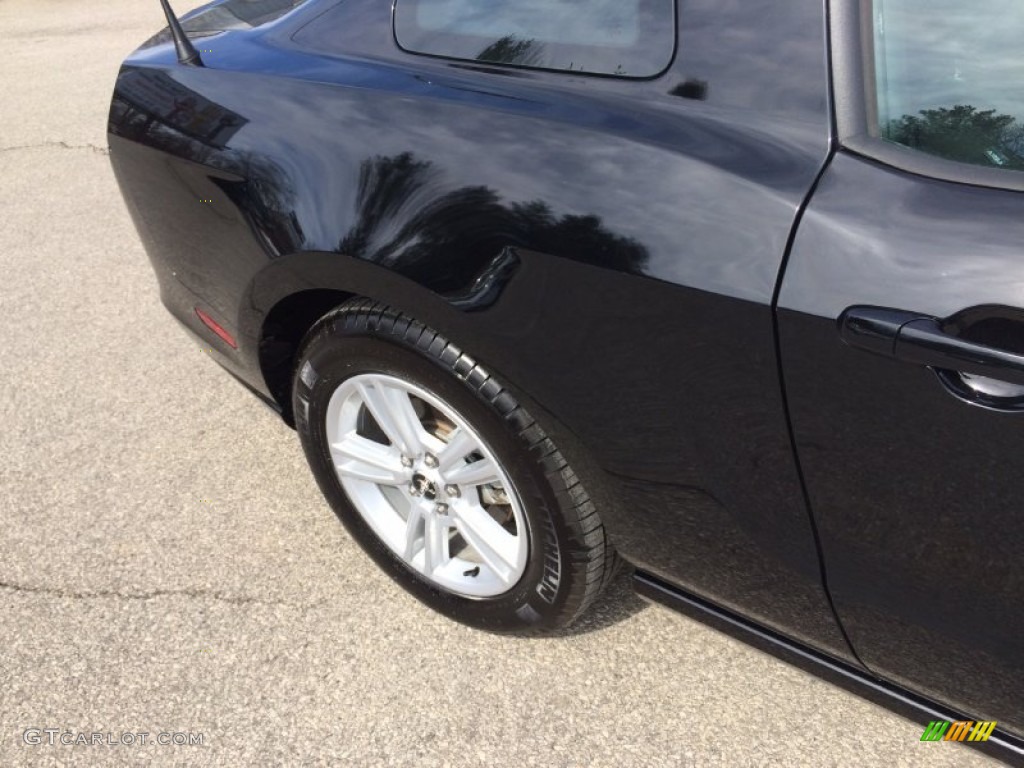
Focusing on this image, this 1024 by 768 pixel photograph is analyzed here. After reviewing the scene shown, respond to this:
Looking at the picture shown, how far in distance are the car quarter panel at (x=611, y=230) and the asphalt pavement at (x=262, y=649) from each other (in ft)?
1.41

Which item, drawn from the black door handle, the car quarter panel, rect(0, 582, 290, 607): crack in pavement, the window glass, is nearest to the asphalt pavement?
rect(0, 582, 290, 607): crack in pavement

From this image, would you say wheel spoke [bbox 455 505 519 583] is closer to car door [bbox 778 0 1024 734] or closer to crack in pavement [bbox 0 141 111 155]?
car door [bbox 778 0 1024 734]

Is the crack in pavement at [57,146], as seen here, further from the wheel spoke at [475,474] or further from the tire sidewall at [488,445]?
the wheel spoke at [475,474]

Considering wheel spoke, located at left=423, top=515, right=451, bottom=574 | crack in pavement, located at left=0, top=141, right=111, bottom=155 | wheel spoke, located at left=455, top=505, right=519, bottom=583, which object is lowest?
crack in pavement, located at left=0, top=141, right=111, bottom=155

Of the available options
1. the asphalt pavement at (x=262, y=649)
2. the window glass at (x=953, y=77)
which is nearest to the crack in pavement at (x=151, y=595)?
the asphalt pavement at (x=262, y=649)

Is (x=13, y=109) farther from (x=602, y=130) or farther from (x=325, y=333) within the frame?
(x=602, y=130)

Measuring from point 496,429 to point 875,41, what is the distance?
2.91 ft

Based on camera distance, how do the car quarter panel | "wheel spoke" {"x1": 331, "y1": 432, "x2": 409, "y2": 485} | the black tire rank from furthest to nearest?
"wheel spoke" {"x1": 331, "y1": 432, "x2": 409, "y2": 485}, the black tire, the car quarter panel

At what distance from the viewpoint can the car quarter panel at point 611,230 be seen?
1.38 meters

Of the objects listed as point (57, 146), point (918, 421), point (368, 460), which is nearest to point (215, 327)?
point (368, 460)

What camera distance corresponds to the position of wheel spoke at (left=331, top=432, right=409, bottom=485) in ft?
6.88

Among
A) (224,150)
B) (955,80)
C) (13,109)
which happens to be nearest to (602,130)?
(955,80)

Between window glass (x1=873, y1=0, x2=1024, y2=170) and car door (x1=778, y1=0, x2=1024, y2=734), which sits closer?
car door (x1=778, y1=0, x2=1024, y2=734)

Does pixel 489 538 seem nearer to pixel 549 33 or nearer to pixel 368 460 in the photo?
pixel 368 460
